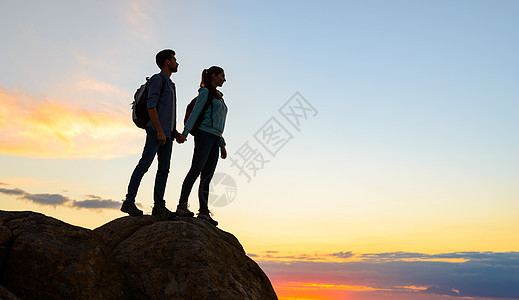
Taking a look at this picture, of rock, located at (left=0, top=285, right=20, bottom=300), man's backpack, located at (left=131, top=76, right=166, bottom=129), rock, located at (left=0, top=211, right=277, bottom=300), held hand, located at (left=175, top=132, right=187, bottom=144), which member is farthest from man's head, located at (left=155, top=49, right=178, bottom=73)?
rock, located at (left=0, top=285, right=20, bottom=300)

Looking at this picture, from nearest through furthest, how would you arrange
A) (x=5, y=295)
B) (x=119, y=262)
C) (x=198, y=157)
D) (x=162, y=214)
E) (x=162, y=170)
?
(x=5, y=295) → (x=119, y=262) → (x=162, y=214) → (x=162, y=170) → (x=198, y=157)

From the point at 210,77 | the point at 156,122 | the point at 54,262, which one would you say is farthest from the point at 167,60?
the point at 54,262

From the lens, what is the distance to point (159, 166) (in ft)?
29.8

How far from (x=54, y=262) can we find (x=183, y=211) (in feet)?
11.2

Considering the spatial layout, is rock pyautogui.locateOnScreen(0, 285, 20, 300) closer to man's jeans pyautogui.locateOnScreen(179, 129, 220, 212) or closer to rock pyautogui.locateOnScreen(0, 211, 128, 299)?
rock pyautogui.locateOnScreen(0, 211, 128, 299)

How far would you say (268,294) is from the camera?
28.4 feet

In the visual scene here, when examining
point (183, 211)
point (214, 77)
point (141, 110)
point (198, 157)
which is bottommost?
point (183, 211)

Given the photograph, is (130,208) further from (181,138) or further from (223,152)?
(223,152)

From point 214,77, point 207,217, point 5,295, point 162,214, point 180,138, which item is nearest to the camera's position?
point 5,295

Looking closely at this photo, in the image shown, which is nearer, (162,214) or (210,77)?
(162,214)

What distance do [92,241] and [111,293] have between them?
828mm

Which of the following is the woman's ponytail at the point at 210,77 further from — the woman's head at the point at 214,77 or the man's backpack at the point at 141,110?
the man's backpack at the point at 141,110

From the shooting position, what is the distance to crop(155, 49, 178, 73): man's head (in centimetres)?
930

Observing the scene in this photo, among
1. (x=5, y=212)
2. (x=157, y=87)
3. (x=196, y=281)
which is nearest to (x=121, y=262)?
(x=196, y=281)
